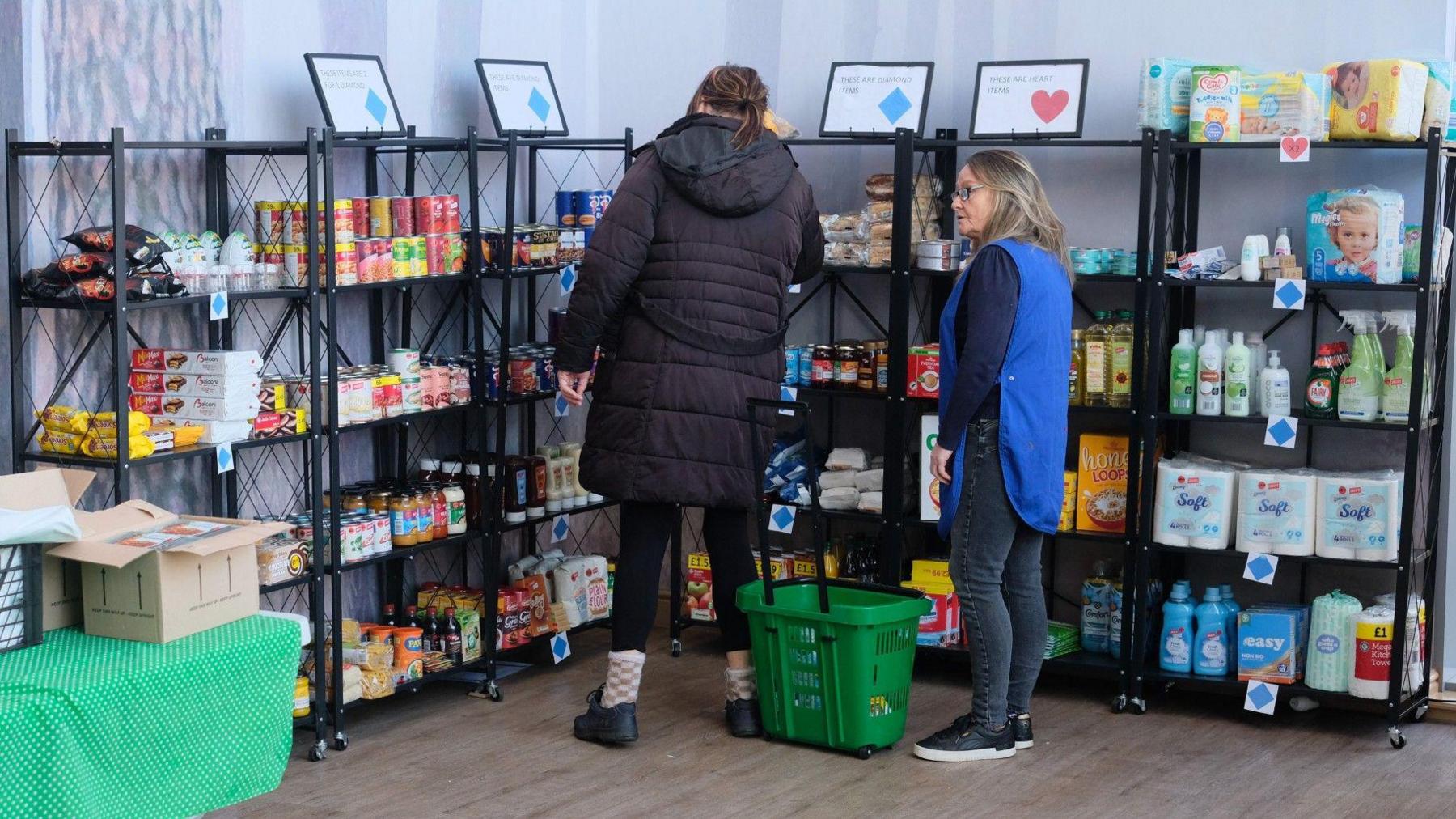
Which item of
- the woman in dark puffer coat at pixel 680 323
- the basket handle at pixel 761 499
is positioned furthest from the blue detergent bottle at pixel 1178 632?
the woman in dark puffer coat at pixel 680 323

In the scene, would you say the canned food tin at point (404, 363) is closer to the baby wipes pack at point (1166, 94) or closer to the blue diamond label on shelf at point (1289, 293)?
the baby wipes pack at point (1166, 94)

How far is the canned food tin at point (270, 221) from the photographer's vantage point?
14.4 feet

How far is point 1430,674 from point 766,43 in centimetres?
304

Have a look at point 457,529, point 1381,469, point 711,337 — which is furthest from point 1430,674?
point 457,529

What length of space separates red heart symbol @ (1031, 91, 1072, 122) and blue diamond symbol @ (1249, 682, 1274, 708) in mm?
1833

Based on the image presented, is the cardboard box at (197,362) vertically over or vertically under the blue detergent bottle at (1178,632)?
over

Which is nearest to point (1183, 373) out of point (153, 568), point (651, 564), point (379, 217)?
point (651, 564)

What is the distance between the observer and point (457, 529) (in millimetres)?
5023

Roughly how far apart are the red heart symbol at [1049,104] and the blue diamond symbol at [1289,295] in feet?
2.96

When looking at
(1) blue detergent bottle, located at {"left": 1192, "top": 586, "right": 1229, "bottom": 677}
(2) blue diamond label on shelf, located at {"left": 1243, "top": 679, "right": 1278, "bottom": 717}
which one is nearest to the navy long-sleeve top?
(1) blue detergent bottle, located at {"left": 1192, "top": 586, "right": 1229, "bottom": 677}

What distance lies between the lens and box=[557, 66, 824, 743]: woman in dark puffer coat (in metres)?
4.34

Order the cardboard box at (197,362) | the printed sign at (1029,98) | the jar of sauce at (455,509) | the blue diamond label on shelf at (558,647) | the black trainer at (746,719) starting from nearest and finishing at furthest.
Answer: the cardboard box at (197,362)
the black trainer at (746,719)
the jar of sauce at (455,509)
the printed sign at (1029,98)
the blue diamond label on shelf at (558,647)

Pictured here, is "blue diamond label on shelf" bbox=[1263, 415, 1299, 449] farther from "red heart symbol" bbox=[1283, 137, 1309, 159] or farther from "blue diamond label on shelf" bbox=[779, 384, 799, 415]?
"blue diamond label on shelf" bbox=[779, 384, 799, 415]

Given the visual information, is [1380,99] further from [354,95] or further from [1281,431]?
[354,95]
